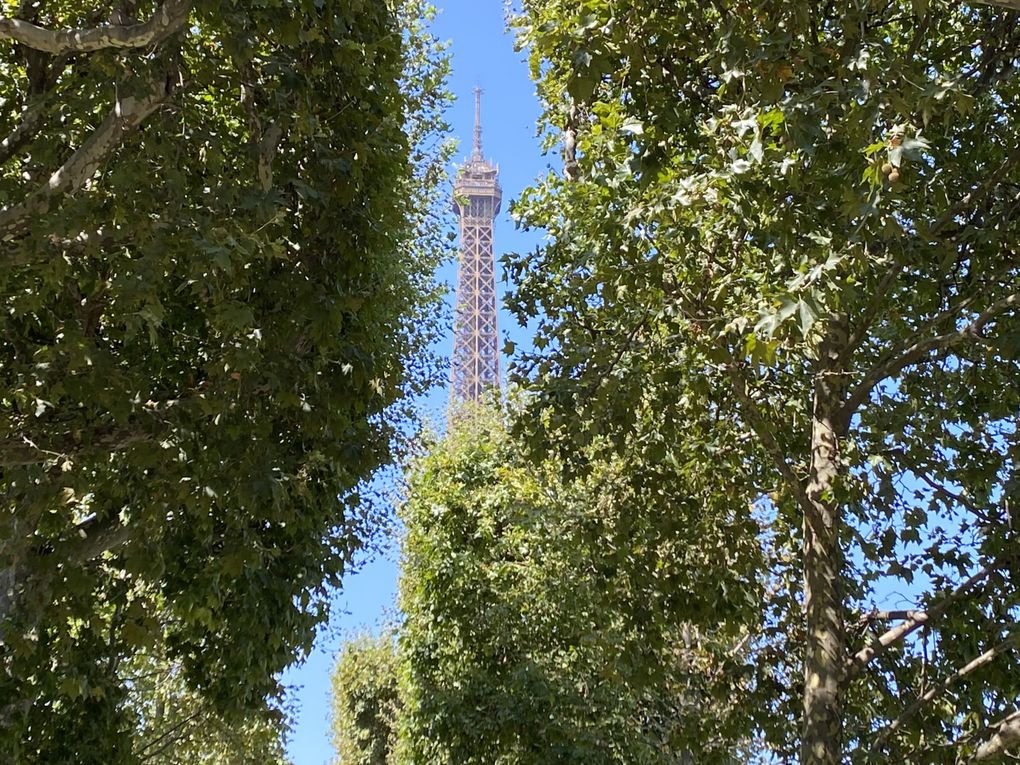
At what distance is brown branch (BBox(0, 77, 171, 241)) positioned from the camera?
539 centimetres

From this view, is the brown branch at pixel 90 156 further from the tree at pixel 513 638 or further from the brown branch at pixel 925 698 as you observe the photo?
the tree at pixel 513 638

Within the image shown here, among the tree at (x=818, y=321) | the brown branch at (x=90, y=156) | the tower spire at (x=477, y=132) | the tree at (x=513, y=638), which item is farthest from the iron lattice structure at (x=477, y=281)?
the brown branch at (x=90, y=156)

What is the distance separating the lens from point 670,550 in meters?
9.22

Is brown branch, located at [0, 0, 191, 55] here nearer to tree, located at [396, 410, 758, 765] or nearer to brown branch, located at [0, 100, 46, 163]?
brown branch, located at [0, 100, 46, 163]

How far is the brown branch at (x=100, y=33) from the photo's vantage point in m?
4.67

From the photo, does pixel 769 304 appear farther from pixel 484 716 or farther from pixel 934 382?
pixel 484 716

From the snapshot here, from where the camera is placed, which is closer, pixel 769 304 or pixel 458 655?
pixel 769 304

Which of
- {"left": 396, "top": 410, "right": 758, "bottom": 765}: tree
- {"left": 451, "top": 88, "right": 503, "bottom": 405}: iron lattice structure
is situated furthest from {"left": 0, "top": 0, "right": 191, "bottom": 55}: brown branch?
{"left": 451, "top": 88, "right": 503, "bottom": 405}: iron lattice structure

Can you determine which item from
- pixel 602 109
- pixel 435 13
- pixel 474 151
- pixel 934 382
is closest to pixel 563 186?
pixel 602 109

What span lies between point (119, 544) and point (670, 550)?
16.3 feet

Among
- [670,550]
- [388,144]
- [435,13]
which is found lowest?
[670,550]

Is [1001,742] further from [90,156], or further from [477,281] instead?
[477,281]

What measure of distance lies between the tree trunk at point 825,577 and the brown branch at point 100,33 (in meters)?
4.90

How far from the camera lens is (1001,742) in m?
6.19
